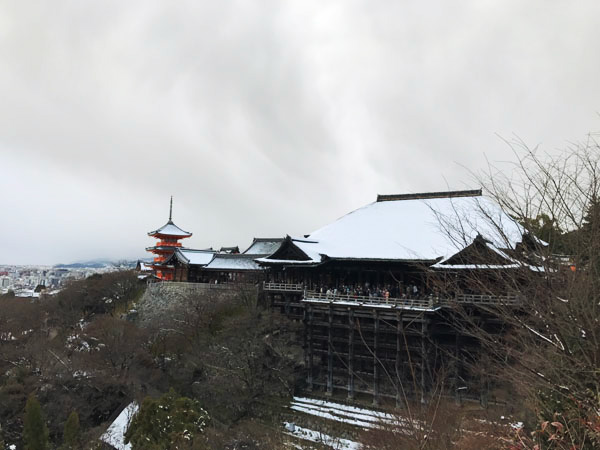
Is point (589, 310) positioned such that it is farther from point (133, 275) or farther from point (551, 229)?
point (133, 275)

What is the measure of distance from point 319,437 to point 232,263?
1870 centimetres

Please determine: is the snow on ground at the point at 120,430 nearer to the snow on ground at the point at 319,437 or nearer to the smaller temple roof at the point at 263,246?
the snow on ground at the point at 319,437

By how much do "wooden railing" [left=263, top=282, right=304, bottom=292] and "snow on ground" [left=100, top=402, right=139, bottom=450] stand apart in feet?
29.2

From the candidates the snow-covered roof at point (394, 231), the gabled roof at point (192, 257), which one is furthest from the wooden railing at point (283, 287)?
the gabled roof at point (192, 257)

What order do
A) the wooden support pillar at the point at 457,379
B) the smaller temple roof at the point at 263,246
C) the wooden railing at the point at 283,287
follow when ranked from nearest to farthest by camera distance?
1. the wooden support pillar at the point at 457,379
2. the wooden railing at the point at 283,287
3. the smaller temple roof at the point at 263,246

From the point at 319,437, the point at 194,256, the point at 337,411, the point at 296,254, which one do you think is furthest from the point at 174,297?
the point at 319,437

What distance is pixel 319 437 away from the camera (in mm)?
18016

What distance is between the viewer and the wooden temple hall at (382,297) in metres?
18.9

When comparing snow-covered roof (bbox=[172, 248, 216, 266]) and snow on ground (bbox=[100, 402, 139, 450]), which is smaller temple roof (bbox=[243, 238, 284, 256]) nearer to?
snow-covered roof (bbox=[172, 248, 216, 266])

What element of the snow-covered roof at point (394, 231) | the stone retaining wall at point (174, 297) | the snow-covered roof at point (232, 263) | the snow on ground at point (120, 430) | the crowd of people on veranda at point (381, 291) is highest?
the snow-covered roof at point (394, 231)

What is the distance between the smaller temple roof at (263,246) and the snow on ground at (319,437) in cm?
1888

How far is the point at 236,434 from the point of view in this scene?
1702 centimetres

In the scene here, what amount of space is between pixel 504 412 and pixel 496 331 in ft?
14.6

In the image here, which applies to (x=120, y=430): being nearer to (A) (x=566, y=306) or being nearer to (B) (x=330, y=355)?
(B) (x=330, y=355)
